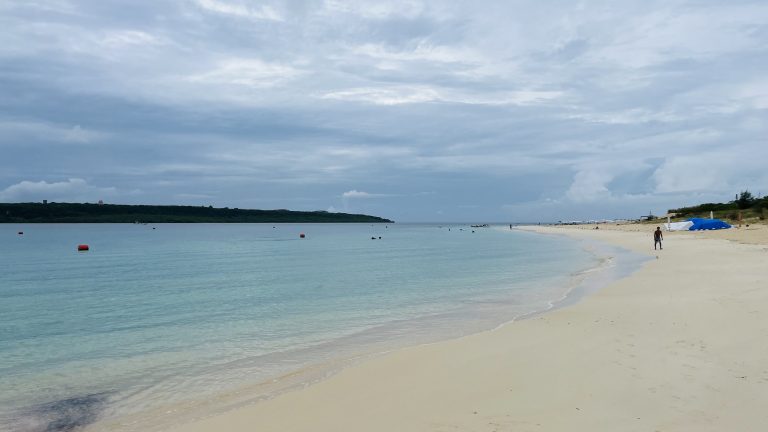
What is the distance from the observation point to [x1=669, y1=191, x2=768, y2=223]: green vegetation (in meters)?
87.4

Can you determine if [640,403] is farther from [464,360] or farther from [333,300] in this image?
[333,300]

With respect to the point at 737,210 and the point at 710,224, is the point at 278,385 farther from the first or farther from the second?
the point at 737,210

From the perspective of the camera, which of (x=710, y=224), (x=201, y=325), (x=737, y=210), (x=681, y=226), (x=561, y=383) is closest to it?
(x=561, y=383)

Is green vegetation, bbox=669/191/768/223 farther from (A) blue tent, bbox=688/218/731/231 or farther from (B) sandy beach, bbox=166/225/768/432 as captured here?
(B) sandy beach, bbox=166/225/768/432

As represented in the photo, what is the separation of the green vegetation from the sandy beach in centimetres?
8542

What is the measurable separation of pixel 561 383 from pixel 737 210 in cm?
10983

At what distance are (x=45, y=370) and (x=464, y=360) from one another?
9.33m

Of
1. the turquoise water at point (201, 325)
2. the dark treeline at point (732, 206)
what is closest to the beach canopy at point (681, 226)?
the dark treeline at point (732, 206)

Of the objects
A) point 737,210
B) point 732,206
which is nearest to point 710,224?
point 737,210

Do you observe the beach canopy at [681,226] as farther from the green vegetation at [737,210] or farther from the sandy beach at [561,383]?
the sandy beach at [561,383]

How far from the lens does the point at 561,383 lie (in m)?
8.52

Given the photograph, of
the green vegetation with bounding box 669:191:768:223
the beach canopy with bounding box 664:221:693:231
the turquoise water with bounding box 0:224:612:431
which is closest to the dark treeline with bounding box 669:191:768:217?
the green vegetation with bounding box 669:191:768:223

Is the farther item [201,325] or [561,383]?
[201,325]

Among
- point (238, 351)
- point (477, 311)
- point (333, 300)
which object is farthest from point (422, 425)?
point (333, 300)
